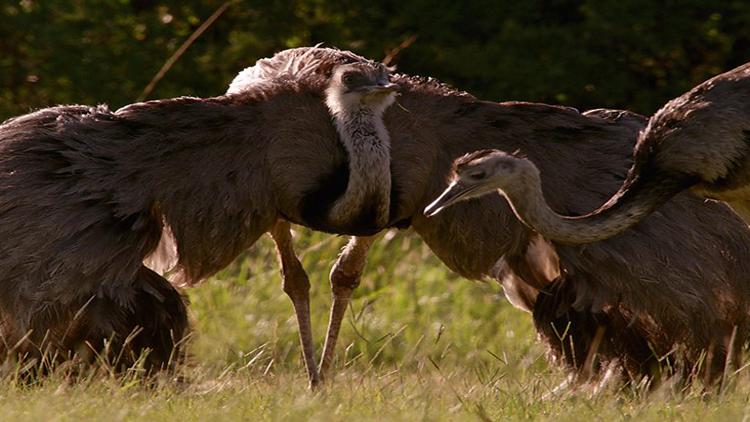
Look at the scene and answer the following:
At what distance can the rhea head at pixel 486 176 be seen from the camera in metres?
6.58

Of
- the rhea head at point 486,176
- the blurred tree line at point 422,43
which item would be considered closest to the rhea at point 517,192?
the rhea head at point 486,176

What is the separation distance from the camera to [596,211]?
6.93m

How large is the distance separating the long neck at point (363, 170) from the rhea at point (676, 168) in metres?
0.56

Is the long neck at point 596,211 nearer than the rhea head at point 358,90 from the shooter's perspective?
Yes

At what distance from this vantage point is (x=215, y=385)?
6.57 m

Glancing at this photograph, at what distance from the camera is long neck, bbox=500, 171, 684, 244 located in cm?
674

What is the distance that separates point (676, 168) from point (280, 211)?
153cm

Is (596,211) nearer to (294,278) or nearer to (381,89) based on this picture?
(381,89)

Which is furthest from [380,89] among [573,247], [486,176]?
[573,247]

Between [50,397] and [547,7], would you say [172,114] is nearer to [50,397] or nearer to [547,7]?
[50,397]

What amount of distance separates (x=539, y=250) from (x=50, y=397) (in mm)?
2420

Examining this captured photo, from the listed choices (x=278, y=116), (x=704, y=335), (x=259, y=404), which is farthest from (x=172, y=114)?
(x=704, y=335)

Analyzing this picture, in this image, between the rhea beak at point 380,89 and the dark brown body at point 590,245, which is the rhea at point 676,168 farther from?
the rhea beak at point 380,89

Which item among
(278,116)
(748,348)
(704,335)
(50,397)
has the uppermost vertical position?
(278,116)
